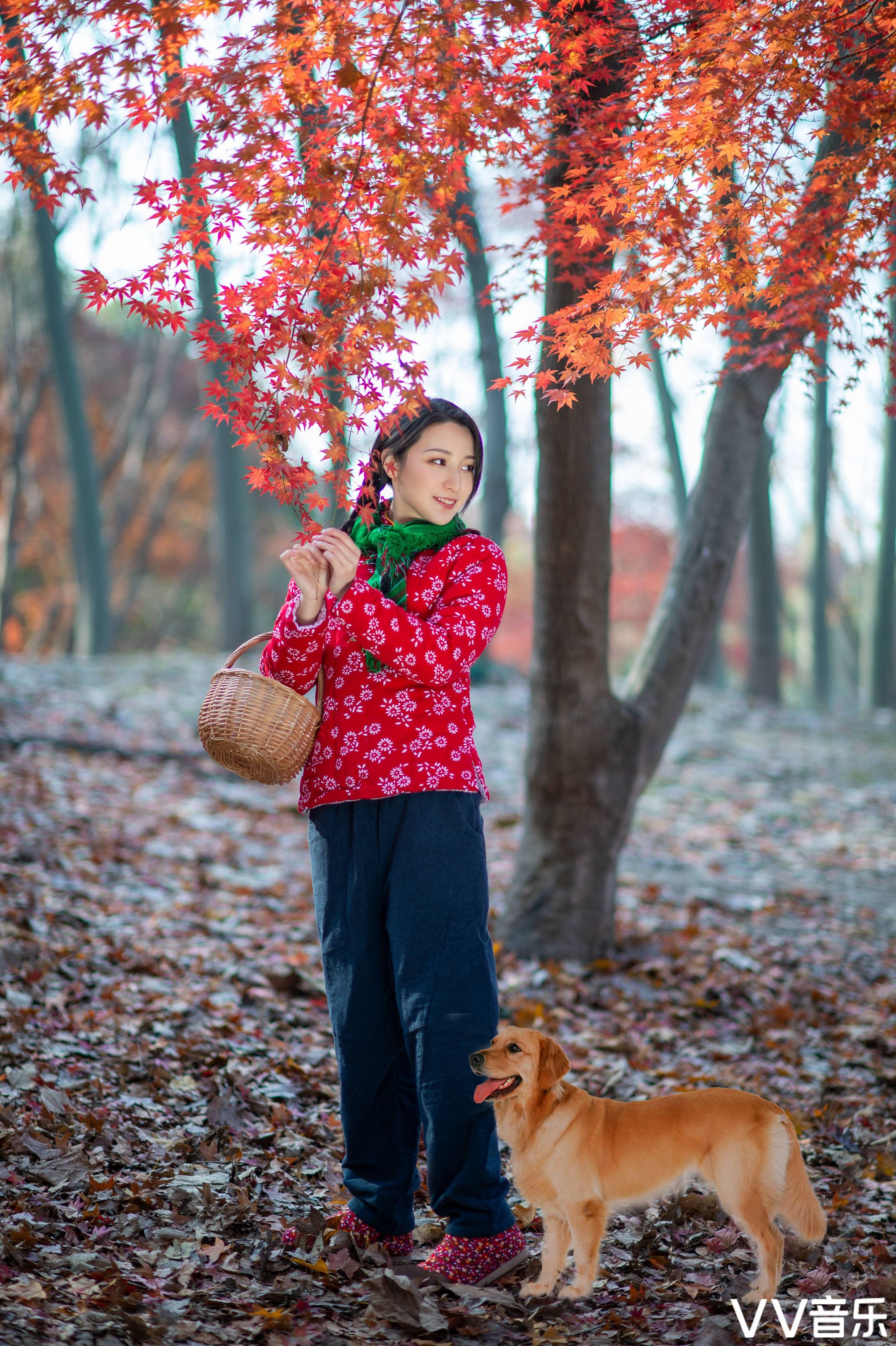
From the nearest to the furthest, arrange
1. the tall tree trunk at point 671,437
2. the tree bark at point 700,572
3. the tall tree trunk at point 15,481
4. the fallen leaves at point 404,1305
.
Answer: the fallen leaves at point 404,1305
the tree bark at point 700,572
the tall tree trunk at point 671,437
the tall tree trunk at point 15,481

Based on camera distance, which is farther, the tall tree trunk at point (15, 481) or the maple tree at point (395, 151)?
the tall tree trunk at point (15, 481)

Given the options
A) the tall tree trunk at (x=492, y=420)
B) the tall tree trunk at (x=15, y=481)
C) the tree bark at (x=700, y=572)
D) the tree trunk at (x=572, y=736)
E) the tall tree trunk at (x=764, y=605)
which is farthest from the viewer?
the tall tree trunk at (x=15, y=481)

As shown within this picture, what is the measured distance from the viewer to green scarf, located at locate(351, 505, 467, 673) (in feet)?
9.35

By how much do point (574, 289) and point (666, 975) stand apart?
3.58m

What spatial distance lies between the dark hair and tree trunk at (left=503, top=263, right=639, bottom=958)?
7.06ft

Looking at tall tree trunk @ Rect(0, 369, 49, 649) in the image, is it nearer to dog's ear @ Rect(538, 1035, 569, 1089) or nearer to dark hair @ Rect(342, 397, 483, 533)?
dark hair @ Rect(342, 397, 483, 533)

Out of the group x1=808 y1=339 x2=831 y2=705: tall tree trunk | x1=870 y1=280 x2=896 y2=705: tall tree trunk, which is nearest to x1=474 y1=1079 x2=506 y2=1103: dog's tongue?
x1=808 y1=339 x2=831 y2=705: tall tree trunk

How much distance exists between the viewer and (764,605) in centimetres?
1527

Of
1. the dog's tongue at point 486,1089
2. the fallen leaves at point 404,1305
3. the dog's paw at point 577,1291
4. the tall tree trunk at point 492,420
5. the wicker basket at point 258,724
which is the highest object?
the tall tree trunk at point 492,420

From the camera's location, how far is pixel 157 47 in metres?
2.89

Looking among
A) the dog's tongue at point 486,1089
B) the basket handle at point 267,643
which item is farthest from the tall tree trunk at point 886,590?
the dog's tongue at point 486,1089

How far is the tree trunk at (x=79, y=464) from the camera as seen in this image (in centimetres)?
1388

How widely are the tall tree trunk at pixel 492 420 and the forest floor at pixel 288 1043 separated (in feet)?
13.8

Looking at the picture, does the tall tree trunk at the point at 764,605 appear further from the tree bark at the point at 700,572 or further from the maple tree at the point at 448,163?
the maple tree at the point at 448,163
